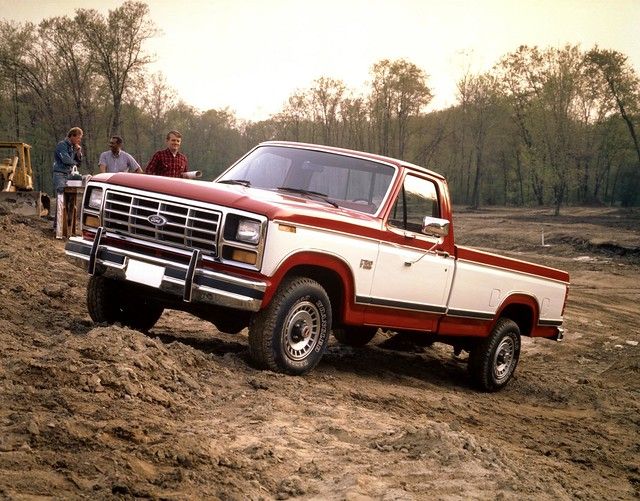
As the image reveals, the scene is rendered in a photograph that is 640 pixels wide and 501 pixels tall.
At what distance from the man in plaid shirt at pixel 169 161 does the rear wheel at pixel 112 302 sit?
3.60 meters

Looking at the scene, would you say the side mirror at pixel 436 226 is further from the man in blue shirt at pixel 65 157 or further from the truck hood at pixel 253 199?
the man in blue shirt at pixel 65 157

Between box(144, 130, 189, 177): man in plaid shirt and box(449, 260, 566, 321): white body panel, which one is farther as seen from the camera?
box(144, 130, 189, 177): man in plaid shirt

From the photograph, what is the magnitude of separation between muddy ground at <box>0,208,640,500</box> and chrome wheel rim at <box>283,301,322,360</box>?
272 mm

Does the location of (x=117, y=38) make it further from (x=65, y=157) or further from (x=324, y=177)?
(x=324, y=177)

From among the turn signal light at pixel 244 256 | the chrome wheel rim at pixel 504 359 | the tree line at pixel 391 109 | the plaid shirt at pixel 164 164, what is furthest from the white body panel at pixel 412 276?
the tree line at pixel 391 109

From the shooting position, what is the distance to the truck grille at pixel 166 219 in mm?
5543

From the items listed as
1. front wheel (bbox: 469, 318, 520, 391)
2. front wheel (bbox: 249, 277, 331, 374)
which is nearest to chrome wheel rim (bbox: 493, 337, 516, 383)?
front wheel (bbox: 469, 318, 520, 391)

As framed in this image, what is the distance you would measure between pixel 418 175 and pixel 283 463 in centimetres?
399

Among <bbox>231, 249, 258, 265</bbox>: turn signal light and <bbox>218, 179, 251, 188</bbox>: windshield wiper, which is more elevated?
<bbox>218, 179, 251, 188</bbox>: windshield wiper

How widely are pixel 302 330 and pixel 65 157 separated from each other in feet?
30.8

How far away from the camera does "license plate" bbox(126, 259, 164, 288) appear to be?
563 cm

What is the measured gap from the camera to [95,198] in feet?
21.0

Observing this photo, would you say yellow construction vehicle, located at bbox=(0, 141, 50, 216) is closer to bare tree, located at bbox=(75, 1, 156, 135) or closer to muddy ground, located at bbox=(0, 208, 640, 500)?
muddy ground, located at bbox=(0, 208, 640, 500)

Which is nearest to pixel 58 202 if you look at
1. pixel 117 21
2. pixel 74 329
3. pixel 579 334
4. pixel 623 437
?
pixel 74 329
